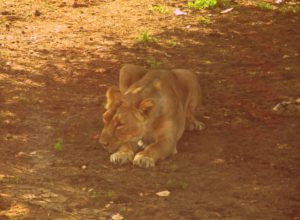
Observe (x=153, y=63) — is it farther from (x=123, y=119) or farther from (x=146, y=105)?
(x=123, y=119)

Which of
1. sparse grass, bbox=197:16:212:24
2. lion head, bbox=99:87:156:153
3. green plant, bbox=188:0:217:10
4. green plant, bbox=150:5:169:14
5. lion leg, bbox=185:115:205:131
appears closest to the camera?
lion head, bbox=99:87:156:153

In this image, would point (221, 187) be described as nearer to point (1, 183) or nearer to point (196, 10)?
point (1, 183)

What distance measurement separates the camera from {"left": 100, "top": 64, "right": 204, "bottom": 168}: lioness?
24.7 feet

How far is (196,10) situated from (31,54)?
4.39 metres

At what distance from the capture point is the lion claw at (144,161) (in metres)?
7.55

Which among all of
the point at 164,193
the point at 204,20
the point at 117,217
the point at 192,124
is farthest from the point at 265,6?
the point at 117,217

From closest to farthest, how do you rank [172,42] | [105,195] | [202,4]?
[105,195] < [172,42] < [202,4]

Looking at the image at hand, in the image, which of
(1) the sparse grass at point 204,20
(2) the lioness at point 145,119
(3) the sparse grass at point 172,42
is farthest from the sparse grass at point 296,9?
(2) the lioness at point 145,119

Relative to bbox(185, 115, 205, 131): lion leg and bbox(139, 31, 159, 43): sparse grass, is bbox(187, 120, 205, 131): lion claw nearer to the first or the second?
bbox(185, 115, 205, 131): lion leg

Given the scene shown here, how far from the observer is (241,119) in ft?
30.4

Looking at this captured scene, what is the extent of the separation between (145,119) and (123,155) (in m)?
0.44

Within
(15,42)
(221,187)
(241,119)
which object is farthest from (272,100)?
(15,42)

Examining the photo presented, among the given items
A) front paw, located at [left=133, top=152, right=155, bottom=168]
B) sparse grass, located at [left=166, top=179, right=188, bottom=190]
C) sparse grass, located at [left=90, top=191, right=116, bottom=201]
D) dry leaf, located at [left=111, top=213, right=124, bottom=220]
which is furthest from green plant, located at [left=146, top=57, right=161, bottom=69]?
dry leaf, located at [left=111, top=213, right=124, bottom=220]

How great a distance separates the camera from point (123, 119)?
24.6ft
